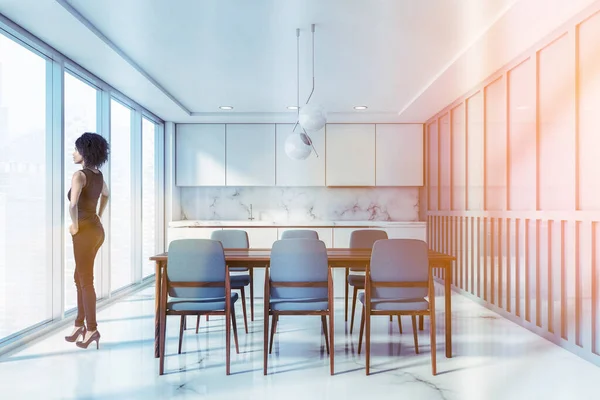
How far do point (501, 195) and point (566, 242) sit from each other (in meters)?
1.19

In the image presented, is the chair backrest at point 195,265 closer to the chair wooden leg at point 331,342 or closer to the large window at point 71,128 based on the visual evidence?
the chair wooden leg at point 331,342

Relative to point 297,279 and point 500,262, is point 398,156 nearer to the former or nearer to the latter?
point 500,262

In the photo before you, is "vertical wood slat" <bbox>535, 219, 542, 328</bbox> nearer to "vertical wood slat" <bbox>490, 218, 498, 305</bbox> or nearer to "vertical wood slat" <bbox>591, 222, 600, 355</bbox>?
"vertical wood slat" <bbox>591, 222, 600, 355</bbox>

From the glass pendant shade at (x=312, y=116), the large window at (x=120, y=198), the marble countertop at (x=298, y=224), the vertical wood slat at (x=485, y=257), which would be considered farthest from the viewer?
the marble countertop at (x=298, y=224)

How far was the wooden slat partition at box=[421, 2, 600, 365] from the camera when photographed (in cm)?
318

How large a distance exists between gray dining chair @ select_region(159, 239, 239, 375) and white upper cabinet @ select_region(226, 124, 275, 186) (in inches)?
169

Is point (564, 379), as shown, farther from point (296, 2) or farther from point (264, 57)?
point (264, 57)

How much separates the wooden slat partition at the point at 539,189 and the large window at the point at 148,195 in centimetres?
408

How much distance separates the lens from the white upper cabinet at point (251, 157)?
7.30 metres

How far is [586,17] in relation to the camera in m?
3.16

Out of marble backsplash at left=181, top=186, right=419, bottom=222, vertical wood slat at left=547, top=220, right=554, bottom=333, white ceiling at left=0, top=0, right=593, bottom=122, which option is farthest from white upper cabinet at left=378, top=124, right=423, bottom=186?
vertical wood slat at left=547, top=220, right=554, bottom=333

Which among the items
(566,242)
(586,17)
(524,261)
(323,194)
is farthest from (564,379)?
(323,194)

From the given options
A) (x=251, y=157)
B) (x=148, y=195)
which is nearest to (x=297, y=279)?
(x=148, y=195)

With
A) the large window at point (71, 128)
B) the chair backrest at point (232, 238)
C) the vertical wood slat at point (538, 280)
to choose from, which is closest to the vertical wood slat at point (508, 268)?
the vertical wood slat at point (538, 280)
